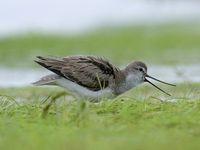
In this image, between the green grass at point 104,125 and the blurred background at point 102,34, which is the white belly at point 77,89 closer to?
the green grass at point 104,125

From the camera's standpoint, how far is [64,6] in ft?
106

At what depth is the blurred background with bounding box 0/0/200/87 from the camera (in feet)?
59.6

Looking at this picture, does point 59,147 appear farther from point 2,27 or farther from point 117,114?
point 2,27

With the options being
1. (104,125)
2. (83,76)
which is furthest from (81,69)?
(104,125)

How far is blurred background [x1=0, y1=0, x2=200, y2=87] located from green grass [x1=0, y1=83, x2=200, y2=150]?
5.42 metres

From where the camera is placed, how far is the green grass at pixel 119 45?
64.4 feet

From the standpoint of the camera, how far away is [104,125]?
26.2 feet

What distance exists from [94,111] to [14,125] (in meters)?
1.12

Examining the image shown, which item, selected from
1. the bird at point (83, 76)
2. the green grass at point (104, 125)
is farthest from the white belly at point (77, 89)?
the green grass at point (104, 125)

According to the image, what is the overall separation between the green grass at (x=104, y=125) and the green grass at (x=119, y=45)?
9.38m

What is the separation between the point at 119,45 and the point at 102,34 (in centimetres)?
187

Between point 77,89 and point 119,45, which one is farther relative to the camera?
point 119,45

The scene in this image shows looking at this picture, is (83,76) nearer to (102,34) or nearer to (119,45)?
(119,45)

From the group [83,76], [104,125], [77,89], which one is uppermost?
[83,76]
